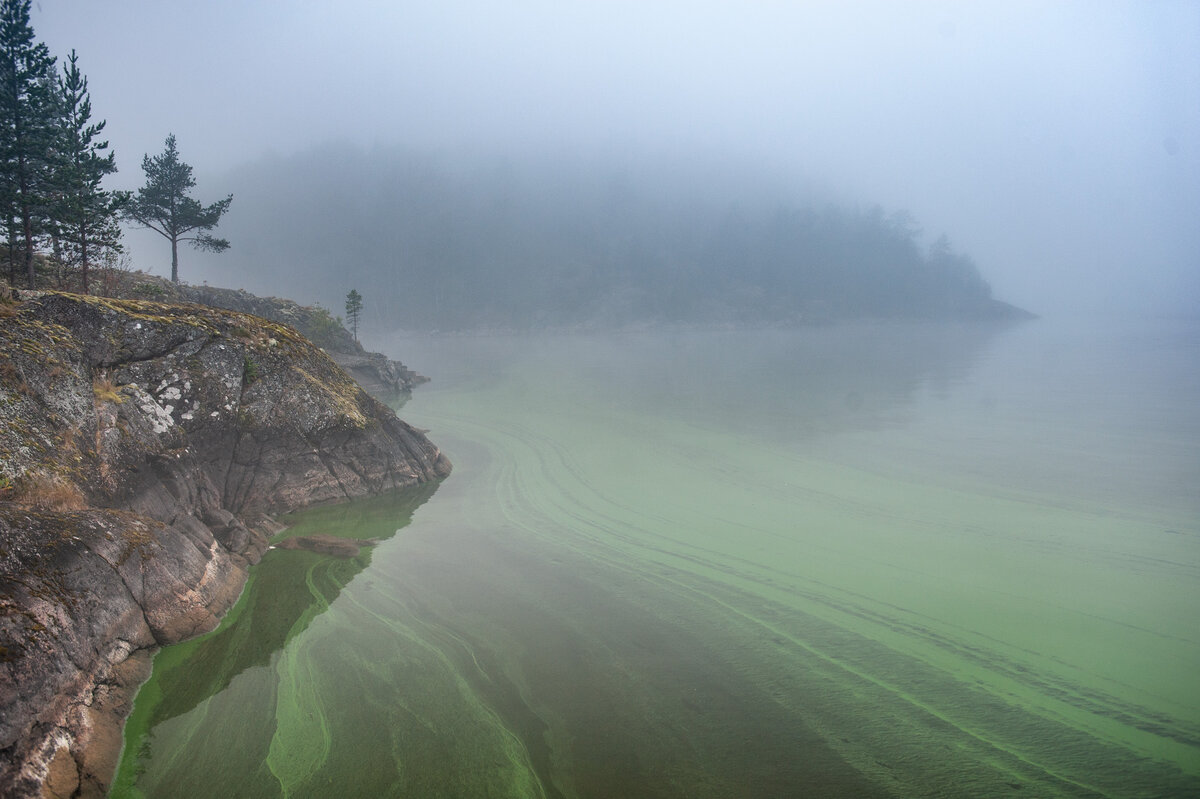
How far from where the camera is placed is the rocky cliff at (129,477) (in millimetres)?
5645

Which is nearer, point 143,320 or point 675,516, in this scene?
point 143,320

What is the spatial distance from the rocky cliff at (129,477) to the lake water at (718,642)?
67 centimetres

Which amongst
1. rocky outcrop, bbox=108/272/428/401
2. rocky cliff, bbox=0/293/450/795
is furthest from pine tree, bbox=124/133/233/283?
rocky cliff, bbox=0/293/450/795

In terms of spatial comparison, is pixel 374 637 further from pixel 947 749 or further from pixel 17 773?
pixel 947 749

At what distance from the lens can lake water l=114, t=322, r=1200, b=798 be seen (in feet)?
19.4

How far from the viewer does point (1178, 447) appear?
20.2 metres

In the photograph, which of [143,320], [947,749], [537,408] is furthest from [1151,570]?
[537,408]

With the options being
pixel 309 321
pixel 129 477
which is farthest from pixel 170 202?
pixel 129 477

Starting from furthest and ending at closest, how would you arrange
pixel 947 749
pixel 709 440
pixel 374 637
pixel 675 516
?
pixel 709 440
pixel 675 516
pixel 374 637
pixel 947 749

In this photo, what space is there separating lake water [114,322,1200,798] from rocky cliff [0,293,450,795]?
0.67 meters

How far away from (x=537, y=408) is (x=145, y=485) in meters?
20.9

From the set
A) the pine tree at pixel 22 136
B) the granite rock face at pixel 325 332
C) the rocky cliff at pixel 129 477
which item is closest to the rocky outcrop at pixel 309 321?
the granite rock face at pixel 325 332

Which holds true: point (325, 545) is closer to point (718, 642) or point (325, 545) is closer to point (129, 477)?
point (129, 477)

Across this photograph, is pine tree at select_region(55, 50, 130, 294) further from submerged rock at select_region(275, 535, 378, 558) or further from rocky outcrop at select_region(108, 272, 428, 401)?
submerged rock at select_region(275, 535, 378, 558)
